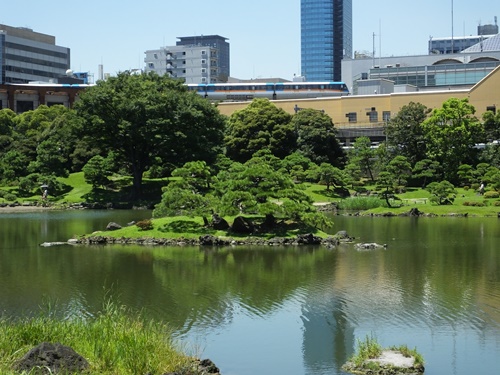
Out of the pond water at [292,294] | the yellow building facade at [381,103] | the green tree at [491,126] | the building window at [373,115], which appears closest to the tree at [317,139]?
the green tree at [491,126]

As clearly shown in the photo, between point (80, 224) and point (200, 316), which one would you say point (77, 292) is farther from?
point (80, 224)

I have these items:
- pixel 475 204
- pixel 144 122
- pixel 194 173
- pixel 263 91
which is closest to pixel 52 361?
pixel 194 173

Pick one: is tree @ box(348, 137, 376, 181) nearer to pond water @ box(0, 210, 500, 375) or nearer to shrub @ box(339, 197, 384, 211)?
shrub @ box(339, 197, 384, 211)

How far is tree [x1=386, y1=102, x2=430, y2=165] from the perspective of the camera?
60.1 meters

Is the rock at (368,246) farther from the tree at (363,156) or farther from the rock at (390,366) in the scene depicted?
the tree at (363,156)

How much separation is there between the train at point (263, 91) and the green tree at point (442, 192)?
53301 mm

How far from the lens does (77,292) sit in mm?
20922

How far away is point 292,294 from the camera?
818 inches

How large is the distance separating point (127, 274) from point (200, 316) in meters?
6.65

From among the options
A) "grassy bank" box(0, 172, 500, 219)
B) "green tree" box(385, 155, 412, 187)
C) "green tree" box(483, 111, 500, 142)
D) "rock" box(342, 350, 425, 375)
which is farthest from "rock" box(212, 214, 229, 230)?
"green tree" box(483, 111, 500, 142)

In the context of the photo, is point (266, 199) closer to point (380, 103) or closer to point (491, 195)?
point (491, 195)

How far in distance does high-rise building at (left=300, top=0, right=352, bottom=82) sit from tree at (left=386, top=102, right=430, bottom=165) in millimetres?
106699

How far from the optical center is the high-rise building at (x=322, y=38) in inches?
6555

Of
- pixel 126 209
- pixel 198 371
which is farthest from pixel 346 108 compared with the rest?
pixel 198 371
